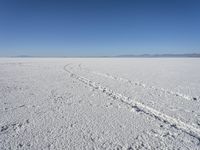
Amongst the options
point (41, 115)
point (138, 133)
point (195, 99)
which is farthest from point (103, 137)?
point (195, 99)

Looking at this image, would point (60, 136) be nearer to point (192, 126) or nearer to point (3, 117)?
point (3, 117)

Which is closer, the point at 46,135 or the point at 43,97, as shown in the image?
the point at 46,135

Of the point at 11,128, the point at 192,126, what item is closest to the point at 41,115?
the point at 11,128

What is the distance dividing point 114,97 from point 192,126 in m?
2.98

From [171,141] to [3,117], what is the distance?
410 centimetres

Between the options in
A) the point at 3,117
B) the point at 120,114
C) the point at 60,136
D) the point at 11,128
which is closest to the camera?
the point at 60,136

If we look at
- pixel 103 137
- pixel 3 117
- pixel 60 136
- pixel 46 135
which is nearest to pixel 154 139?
pixel 103 137

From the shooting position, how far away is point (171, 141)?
10.0 ft

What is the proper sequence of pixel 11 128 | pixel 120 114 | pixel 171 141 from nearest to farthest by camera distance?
pixel 171 141
pixel 11 128
pixel 120 114

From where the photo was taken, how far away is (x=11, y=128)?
3555mm

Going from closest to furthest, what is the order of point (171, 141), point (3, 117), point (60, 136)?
point (171, 141), point (60, 136), point (3, 117)

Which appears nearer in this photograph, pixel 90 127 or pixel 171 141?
pixel 171 141

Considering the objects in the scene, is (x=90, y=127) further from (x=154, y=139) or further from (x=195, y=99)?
(x=195, y=99)

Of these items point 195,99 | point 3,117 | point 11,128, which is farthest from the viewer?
point 195,99
